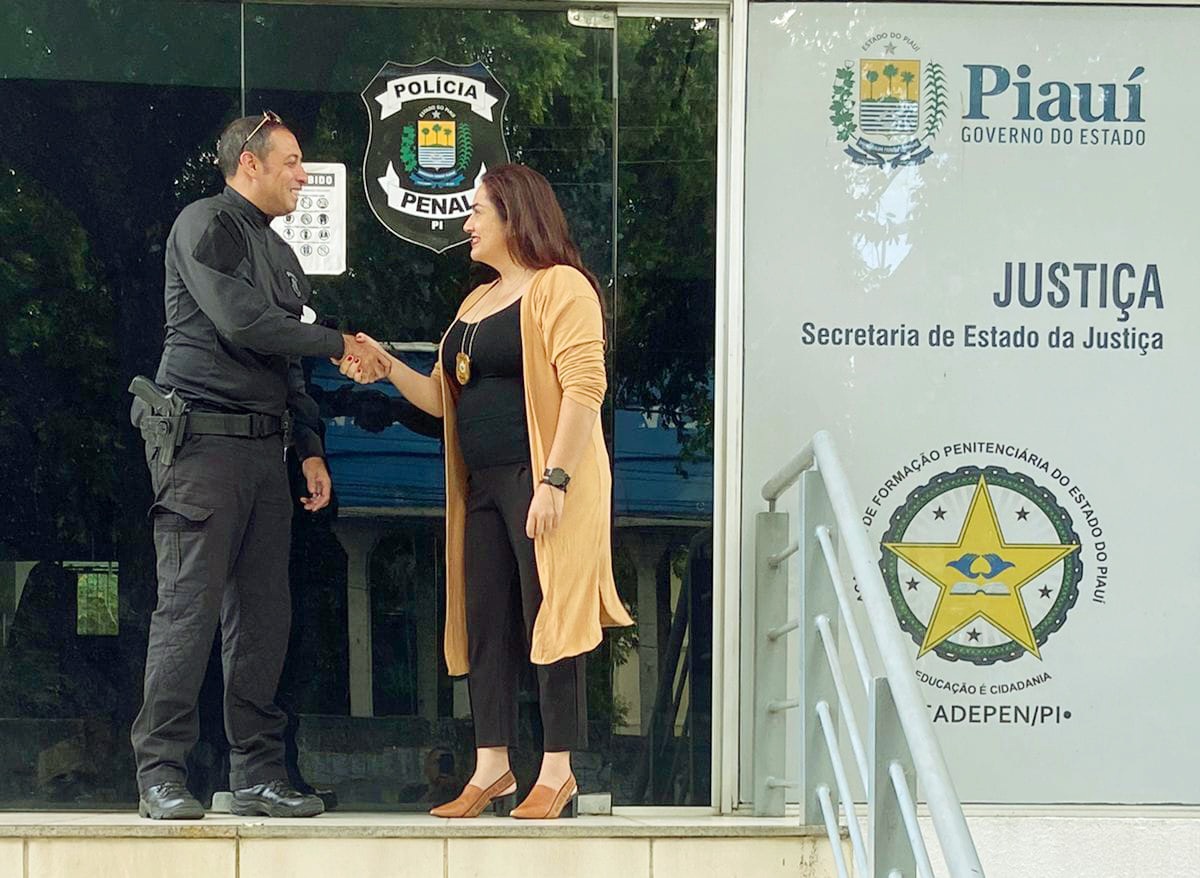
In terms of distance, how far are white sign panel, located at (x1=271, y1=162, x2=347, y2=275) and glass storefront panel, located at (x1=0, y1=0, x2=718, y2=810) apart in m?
0.03

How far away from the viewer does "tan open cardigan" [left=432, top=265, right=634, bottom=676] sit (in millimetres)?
5062

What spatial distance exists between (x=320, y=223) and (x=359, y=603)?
1.11m

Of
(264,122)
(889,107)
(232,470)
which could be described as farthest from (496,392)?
(889,107)

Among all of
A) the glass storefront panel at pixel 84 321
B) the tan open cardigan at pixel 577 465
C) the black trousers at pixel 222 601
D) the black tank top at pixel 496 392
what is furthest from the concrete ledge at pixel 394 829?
the black tank top at pixel 496 392

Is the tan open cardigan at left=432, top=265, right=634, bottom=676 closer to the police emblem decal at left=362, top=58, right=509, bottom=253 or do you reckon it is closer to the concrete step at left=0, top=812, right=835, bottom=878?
the police emblem decal at left=362, top=58, right=509, bottom=253

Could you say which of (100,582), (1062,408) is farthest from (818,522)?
(100,582)

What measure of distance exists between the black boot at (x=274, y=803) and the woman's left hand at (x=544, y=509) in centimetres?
94

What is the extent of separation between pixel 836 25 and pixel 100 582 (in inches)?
106

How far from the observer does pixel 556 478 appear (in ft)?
16.4

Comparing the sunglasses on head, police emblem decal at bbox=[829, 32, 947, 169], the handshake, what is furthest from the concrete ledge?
police emblem decal at bbox=[829, 32, 947, 169]

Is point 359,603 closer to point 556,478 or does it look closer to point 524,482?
point 524,482

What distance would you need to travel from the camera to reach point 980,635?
18.2 feet

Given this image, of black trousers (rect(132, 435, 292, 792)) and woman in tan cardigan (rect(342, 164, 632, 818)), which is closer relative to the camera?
black trousers (rect(132, 435, 292, 792))

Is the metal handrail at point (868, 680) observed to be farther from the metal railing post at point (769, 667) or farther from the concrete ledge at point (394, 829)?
the concrete ledge at point (394, 829)
